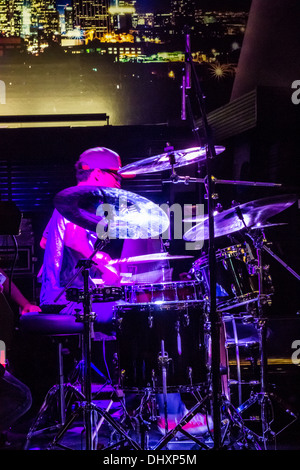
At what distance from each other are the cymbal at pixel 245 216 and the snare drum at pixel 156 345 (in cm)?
58

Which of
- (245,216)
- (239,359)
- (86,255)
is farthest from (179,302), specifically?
(86,255)

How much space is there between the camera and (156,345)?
11.9 ft

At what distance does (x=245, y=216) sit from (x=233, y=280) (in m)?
0.51

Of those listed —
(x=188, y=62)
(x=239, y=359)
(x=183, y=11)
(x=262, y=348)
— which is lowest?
(x=239, y=359)

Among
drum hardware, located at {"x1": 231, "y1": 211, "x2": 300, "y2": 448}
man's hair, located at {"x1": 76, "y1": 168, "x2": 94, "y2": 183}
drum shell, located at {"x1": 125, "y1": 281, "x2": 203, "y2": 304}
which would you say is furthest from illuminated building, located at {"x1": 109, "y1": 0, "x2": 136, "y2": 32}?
drum shell, located at {"x1": 125, "y1": 281, "x2": 203, "y2": 304}

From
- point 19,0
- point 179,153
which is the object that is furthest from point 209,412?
point 19,0

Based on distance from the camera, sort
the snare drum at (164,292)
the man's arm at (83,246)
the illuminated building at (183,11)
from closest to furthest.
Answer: the snare drum at (164,292) < the man's arm at (83,246) < the illuminated building at (183,11)

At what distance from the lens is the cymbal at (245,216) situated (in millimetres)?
3430

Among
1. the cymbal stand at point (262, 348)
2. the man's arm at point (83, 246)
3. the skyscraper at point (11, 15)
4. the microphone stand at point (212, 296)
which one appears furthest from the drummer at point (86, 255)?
the skyscraper at point (11, 15)

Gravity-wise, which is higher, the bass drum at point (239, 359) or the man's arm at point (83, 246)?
the man's arm at point (83, 246)

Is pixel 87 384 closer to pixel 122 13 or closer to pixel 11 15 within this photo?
pixel 122 13

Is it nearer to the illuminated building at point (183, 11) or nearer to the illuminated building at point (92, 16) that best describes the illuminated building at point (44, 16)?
the illuminated building at point (92, 16)

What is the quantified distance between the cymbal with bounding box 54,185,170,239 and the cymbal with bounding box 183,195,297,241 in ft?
1.03
